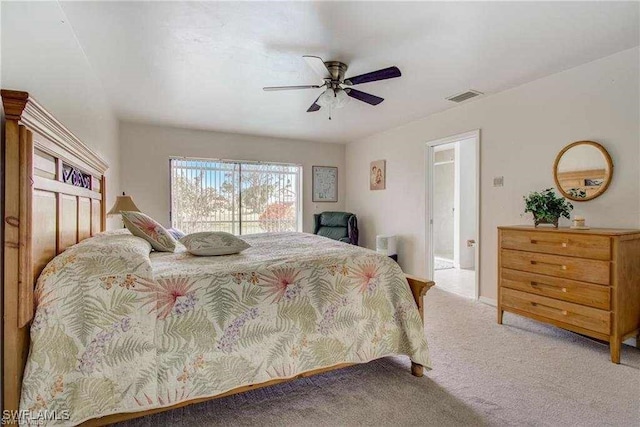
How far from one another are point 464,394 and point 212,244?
1898 millimetres

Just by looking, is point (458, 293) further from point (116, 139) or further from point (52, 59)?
point (116, 139)

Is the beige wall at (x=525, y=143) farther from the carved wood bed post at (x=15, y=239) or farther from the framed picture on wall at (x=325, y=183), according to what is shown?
the carved wood bed post at (x=15, y=239)

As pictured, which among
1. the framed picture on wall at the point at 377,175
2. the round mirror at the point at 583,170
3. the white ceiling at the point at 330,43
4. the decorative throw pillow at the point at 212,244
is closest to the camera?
the white ceiling at the point at 330,43

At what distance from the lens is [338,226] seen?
5629 mm

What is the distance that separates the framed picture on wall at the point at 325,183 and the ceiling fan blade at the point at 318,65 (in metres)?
3.45

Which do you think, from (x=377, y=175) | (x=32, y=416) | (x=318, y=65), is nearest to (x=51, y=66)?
(x=318, y=65)

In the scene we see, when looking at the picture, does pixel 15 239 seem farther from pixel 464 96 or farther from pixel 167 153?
pixel 167 153

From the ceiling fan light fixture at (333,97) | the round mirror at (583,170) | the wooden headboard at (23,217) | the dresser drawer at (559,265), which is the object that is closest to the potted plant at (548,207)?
the round mirror at (583,170)

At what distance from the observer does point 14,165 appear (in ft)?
3.85

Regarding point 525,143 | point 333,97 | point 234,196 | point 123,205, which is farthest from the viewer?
point 234,196

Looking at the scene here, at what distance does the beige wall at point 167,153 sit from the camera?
184 inches

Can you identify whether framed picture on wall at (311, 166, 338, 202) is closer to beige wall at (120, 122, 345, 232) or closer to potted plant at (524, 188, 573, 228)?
beige wall at (120, 122, 345, 232)

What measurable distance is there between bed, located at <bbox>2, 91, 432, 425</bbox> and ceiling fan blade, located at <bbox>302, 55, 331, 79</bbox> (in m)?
1.47

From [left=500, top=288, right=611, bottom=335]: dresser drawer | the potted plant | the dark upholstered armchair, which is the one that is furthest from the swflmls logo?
the dark upholstered armchair
